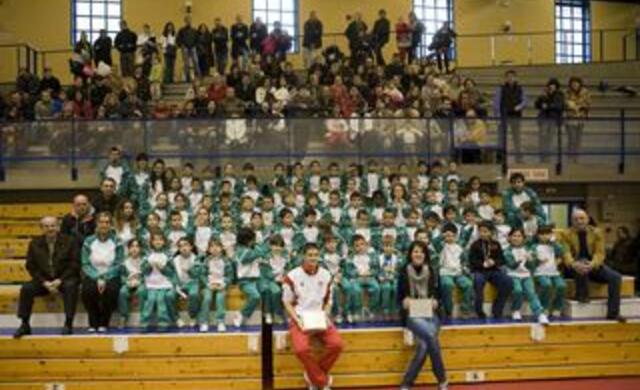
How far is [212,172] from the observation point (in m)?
15.0

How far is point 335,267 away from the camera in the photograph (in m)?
10.7

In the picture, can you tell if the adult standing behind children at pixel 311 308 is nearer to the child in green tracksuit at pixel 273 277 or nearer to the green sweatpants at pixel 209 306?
the child in green tracksuit at pixel 273 277

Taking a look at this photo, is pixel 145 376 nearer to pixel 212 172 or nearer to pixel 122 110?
pixel 212 172

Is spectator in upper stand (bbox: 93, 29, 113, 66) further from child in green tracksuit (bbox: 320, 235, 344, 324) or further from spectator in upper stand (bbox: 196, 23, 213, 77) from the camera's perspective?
child in green tracksuit (bbox: 320, 235, 344, 324)

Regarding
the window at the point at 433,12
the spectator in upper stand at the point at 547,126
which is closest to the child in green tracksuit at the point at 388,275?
the spectator in upper stand at the point at 547,126

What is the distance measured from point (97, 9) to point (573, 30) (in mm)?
14879

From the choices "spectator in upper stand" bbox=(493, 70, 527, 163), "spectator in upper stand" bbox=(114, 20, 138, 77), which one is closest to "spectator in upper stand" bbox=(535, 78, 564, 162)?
"spectator in upper stand" bbox=(493, 70, 527, 163)

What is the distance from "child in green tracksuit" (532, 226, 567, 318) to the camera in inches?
422

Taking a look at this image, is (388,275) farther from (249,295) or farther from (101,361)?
(101,361)

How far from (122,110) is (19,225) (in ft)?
9.55

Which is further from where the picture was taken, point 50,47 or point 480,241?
point 50,47

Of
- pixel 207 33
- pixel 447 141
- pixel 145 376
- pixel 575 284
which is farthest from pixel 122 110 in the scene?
pixel 575 284

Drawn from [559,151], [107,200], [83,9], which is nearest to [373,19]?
[83,9]

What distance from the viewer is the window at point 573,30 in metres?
26.7
